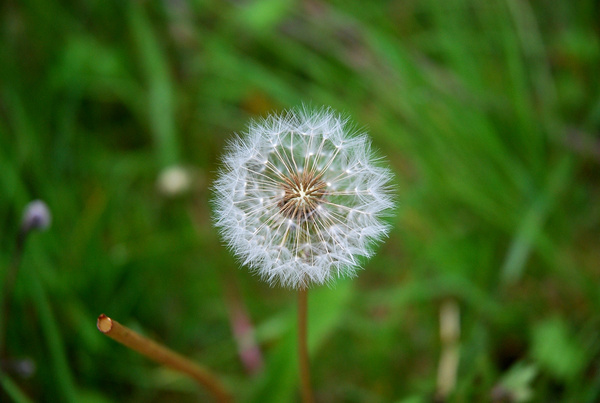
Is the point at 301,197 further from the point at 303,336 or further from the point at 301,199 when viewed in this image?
the point at 303,336

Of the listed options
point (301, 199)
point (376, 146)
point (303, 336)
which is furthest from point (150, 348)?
point (376, 146)

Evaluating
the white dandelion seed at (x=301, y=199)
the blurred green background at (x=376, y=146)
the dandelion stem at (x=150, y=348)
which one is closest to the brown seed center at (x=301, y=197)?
the white dandelion seed at (x=301, y=199)

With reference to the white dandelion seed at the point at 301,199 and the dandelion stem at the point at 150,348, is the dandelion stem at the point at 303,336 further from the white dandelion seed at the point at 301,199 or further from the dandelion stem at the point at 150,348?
the dandelion stem at the point at 150,348

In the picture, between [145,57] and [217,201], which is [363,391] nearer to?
[217,201]

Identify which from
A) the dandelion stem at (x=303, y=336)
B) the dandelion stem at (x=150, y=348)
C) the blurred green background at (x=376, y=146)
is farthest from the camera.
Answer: the blurred green background at (x=376, y=146)

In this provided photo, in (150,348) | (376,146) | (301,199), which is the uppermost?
(376,146)

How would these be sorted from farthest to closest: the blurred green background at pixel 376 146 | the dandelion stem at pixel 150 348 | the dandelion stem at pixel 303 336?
the blurred green background at pixel 376 146 → the dandelion stem at pixel 303 336 → the dandelion stem at pixel 150 348
